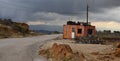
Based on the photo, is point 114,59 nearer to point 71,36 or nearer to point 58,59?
point 58,59

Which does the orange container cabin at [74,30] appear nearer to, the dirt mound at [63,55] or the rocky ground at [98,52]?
the rocky ground at [98,52]

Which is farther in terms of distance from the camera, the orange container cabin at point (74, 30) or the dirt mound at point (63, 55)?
the orange container cabin at point (74, 30)

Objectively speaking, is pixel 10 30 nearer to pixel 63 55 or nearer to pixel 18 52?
pixel 18 52

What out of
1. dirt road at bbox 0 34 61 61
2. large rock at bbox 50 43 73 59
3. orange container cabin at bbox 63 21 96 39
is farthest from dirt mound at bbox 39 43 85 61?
orange container cabin at bbox 63 21 96 39

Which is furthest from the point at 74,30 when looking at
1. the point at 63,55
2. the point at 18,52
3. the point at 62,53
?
the point at 63,55

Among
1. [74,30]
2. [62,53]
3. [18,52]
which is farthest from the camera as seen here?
[74,30]

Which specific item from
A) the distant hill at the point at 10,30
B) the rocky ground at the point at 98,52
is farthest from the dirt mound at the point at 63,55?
the distant hill at the point at 10,30

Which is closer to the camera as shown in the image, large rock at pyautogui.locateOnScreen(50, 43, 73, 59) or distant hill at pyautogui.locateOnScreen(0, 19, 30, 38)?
large rock at pyautogui.locateOnScreen(50, 43, 73, 59)

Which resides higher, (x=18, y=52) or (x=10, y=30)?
(x=18, y=52)

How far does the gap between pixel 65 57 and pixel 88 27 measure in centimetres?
4106

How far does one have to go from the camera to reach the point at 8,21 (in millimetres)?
104000

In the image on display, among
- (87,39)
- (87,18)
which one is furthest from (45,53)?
(87,18)

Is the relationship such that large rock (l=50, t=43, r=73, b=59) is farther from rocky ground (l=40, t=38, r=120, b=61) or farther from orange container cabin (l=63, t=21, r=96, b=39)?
orange container cabin (l=63, t=21, r=96, b=39)

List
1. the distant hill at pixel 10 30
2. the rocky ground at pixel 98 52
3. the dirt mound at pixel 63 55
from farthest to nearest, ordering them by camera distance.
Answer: the distant hill at pixel 10 30 → the rocky ground at pixel 98 52 → the dirt mound at pixel 63 55
